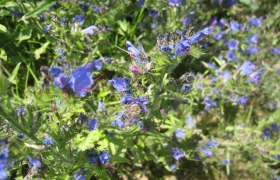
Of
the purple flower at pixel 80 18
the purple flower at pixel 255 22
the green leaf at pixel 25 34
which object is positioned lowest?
the green leaf at pixel 25 34

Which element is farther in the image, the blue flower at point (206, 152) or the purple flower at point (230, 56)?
the purple flower at point (230, 56)

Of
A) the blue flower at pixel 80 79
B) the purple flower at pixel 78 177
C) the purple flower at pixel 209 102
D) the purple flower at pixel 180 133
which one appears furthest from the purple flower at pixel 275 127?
the blue flower at pixel 80 79

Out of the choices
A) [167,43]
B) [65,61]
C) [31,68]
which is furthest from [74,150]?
[31,68]

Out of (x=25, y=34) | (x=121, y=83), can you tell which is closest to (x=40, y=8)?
(x=25, y=34)

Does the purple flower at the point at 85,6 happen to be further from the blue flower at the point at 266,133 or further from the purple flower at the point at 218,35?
A: the blue flower at the point at 266,133

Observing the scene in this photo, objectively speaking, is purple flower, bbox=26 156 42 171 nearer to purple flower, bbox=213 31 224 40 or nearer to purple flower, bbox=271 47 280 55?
purple flower, bbox=213 31 224 40

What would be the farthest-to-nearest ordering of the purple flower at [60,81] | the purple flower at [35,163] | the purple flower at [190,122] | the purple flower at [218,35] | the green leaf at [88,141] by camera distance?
the purple flower at [218,35], the purple flower at [190,122], the green leaf at [88,141], the purple flower at [35,163], the purple flower at [60,81]

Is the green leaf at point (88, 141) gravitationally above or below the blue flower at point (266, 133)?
above
